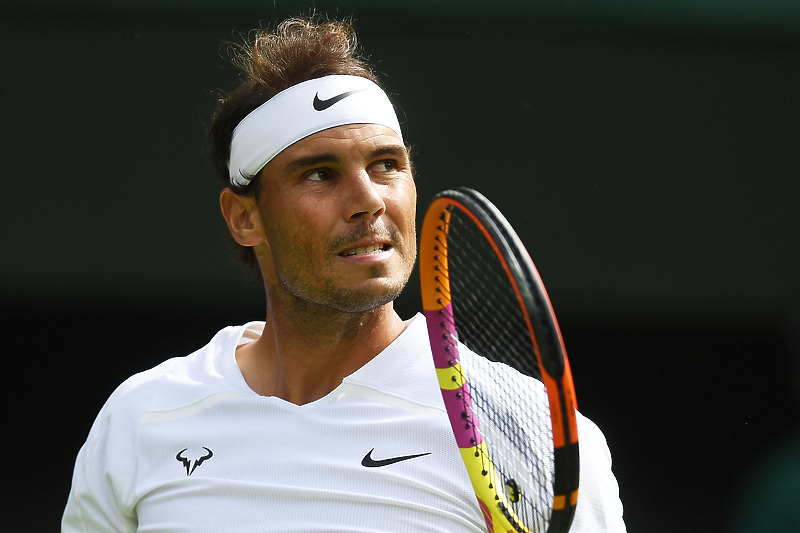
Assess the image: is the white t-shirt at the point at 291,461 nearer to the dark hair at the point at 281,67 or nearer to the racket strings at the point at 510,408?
the racket strings at the point at 510,408

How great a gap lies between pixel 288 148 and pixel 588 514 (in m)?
1.10

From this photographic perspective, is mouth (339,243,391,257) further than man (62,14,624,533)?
Yes

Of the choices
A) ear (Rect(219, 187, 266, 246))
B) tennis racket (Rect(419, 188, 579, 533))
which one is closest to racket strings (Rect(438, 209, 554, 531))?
tennis racket (Rect(419, 188, 579, 533))

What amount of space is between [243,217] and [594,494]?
3.80ft

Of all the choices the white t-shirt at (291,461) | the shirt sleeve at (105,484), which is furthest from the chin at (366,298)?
the shirt sleeve at (105,484)

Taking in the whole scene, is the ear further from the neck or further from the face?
the neck

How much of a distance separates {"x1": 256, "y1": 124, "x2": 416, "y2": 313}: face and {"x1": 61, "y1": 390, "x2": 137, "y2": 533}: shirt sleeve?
551mm

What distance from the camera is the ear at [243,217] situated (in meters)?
2.39

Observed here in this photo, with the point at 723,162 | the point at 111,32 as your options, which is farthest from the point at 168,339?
the point at 723,162

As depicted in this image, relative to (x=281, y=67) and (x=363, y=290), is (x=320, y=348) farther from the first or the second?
(x=281, y=67)

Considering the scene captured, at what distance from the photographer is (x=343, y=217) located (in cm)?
212

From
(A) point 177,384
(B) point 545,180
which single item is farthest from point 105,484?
(B) point 545,180

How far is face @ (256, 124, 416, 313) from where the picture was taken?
2.10m

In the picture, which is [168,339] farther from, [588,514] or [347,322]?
[588,514]
